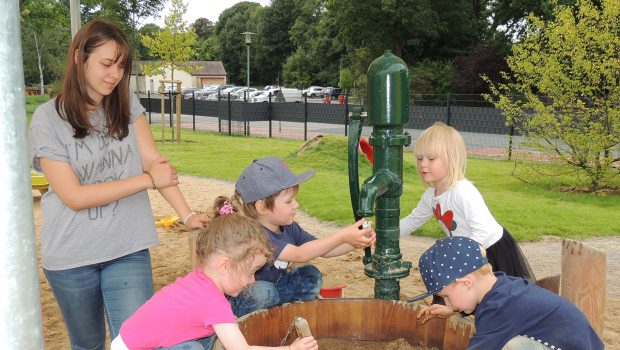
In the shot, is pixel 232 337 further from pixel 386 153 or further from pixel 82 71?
pixel 82 71

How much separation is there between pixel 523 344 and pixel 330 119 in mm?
16215

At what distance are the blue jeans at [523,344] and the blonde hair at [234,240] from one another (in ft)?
2.47

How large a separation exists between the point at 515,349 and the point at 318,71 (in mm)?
53477

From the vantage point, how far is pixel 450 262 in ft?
5.76

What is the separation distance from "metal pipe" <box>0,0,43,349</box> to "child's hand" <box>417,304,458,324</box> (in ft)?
4.06

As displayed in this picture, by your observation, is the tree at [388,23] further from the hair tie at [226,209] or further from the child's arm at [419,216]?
the hair tie at [226,209]

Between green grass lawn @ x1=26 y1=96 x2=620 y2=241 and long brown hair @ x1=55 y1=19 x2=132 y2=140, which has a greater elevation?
long brown hair @ x1=55 y1=19 x2=132 y2=140

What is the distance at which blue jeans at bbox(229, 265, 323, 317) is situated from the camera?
238 centimetres

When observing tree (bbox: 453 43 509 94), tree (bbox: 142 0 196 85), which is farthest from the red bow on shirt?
tree (bbox: 453 43 509 94)

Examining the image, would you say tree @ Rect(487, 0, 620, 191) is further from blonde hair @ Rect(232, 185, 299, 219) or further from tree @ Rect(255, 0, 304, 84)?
tree @ Rect(255, 0, 304, 84)

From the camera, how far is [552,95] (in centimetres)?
870

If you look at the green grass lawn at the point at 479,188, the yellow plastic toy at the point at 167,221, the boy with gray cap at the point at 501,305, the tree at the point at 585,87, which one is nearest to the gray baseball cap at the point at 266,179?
the boy with gray cap at the point at 501,305

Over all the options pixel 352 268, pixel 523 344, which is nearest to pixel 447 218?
pixel 523 344

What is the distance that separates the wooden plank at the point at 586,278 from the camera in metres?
2.08
